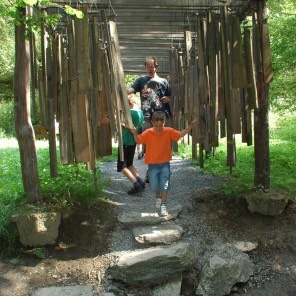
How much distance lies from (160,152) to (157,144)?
0.11 metres

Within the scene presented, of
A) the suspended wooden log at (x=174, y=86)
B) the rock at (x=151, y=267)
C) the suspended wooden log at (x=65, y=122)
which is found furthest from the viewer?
the suspended wooden log at (x=174, y=86)

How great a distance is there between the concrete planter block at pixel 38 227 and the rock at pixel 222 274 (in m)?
1.85

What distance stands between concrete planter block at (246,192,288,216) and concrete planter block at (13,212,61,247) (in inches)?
99.8

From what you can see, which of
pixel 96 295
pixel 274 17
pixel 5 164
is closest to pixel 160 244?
pixel 96 295

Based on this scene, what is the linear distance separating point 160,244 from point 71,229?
1158 mm

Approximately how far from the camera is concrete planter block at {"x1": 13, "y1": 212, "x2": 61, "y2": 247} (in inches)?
187

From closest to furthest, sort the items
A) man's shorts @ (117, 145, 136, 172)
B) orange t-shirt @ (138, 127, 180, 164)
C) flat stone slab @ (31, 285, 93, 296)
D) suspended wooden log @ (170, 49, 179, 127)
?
flat stone slab @ (31, 285, 93, 296), orange t-shirt @ (138, 127, 180, 164), man's shorts @ (117, 145, 136, 172), suspended wooden log @ (170, 49, 179, 127)

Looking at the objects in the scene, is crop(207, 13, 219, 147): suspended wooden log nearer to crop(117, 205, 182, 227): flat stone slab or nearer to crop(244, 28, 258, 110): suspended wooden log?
crop(244, 28, 258, 110): suspended wooden log

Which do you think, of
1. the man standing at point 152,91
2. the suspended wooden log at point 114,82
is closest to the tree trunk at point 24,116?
the suspended wooden log at point 114,82

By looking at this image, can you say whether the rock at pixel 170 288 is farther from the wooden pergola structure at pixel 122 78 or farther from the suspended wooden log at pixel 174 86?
the suspended wooden log at pixel 174 86

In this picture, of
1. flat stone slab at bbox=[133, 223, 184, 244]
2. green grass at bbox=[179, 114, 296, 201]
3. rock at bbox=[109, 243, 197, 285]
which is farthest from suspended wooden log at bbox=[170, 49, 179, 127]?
rock at bbox=[109, 243, 197, 285]

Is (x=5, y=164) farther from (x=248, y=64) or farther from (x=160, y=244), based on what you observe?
(x=248, y=64)

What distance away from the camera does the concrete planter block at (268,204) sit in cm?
520

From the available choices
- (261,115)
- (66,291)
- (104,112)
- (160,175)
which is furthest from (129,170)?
(66,291)
